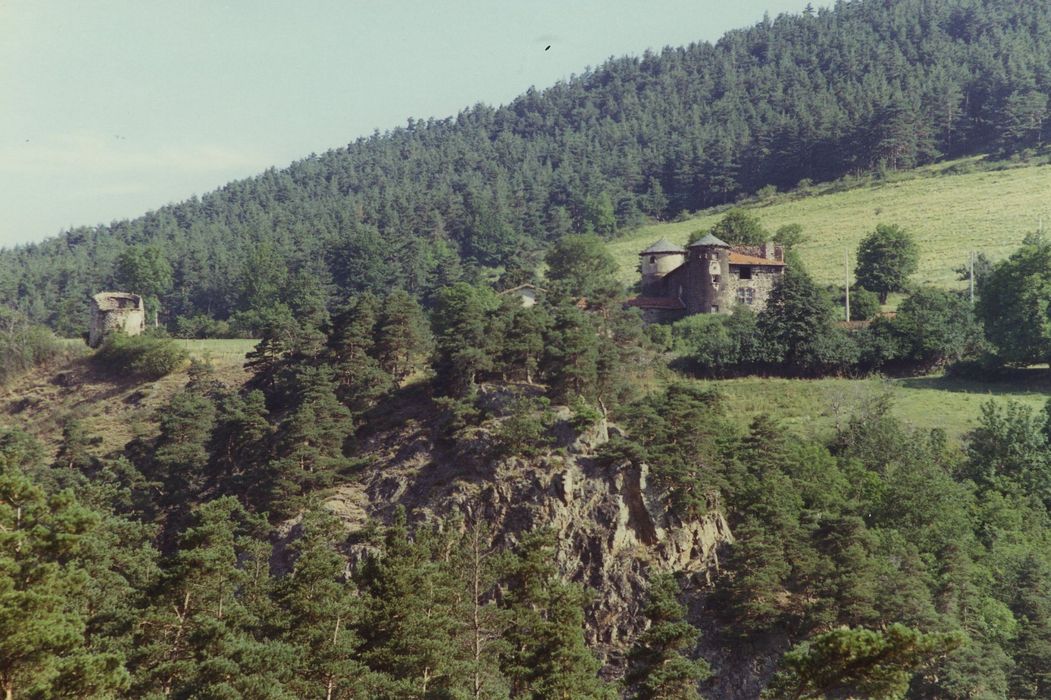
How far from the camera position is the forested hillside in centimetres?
11531

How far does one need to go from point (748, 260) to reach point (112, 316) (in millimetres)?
50045

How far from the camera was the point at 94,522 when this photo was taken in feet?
88.5

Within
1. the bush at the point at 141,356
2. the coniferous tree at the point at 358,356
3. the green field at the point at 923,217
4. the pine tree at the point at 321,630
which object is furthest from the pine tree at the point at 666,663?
the green field at the point at 923,217

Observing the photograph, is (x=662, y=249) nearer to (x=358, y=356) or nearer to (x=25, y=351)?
(x=358, y=356)

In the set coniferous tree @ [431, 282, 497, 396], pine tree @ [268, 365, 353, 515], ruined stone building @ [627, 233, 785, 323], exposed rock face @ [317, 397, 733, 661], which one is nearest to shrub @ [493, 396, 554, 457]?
exposed rock face @ [317, 397, 733, 661]

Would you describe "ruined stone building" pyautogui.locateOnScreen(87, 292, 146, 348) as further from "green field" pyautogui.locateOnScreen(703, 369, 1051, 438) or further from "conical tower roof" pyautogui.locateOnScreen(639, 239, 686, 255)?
"green field" pyautogui.locateOnScreen(703, 369, 1051, 438)

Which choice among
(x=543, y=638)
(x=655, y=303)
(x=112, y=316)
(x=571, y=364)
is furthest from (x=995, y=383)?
(x=112, y=316)

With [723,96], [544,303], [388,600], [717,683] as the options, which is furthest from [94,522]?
[723,96]

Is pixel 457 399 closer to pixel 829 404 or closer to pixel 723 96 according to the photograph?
pixel 829 404

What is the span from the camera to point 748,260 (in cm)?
8525

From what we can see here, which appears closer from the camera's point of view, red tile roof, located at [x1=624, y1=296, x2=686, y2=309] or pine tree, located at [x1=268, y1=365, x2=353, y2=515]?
pine tree, located at [x1=268, y1=365, x2=353, y2=515]

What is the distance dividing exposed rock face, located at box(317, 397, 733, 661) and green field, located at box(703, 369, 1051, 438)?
44.7ft

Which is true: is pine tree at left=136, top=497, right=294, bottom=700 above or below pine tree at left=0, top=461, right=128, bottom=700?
below

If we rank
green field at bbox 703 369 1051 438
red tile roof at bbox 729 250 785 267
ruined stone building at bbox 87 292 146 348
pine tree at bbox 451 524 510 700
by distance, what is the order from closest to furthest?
pine tree at bbox 451 524 510 700 < green field at bbox 703 369 1051 438 < red tile roof at bbox 729 250 785 267 < ruined stone building at bbox 87 292 146 348
